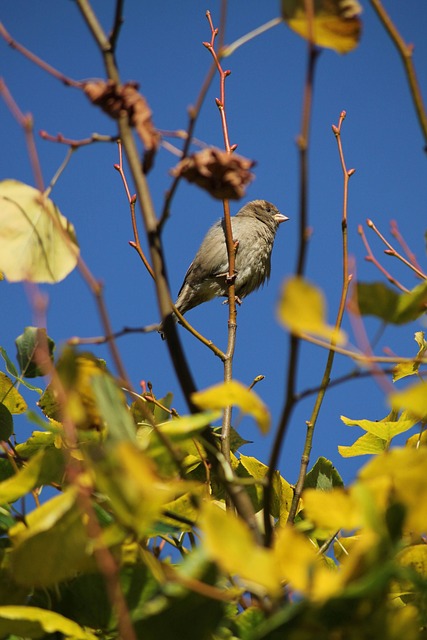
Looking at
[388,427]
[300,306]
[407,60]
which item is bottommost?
[388,427]

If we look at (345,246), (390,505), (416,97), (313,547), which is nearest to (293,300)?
(390,505)

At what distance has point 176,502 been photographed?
0.88 meters

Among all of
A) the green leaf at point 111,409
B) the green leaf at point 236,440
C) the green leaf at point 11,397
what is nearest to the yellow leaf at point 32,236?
the green leaf at point 111,409

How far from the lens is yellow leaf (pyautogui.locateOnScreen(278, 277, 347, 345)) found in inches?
18.6

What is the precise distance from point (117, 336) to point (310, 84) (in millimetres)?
260

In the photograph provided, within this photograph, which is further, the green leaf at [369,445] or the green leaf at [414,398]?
the green leaf at [369,445]

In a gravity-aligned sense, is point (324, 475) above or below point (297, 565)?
below

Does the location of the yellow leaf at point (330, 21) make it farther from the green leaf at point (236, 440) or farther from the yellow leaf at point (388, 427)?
the green leaf at point (236, 440)

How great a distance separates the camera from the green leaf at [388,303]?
0.61m

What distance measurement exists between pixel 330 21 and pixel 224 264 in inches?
191

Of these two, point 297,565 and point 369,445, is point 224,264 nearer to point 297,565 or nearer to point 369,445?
point 369,445

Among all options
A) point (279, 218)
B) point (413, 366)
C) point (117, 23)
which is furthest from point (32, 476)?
point (279, 218)

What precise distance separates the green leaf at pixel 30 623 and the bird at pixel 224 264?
4.81 m

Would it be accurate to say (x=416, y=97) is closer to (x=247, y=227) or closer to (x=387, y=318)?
(x=387, y=318)
